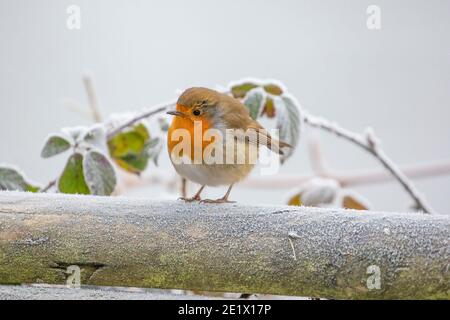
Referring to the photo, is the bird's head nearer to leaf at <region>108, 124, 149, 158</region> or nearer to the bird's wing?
the bird's wing

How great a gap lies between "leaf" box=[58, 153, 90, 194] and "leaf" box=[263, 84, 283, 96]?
477 mm

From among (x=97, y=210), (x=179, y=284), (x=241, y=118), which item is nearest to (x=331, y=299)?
(x=179, y=284)

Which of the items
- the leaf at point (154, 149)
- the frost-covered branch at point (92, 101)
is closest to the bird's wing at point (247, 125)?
the leaf at point (154, 149)

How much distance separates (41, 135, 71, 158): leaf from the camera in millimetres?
1668

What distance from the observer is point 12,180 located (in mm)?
1682

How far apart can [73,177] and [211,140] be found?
0.35 meters

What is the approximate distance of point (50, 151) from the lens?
1.67 meters

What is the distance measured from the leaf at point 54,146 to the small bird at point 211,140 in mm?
251

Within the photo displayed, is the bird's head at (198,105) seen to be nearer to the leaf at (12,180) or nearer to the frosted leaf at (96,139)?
the frosted leaf at (96,139)

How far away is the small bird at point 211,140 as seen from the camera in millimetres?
1583

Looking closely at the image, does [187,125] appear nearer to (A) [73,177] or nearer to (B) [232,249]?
(A) [73,177]

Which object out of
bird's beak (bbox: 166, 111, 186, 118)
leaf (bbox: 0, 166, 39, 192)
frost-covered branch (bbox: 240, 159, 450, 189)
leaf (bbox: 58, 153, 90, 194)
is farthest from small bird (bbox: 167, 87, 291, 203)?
frost-covered branch (bbox: 240, 159, 450, 189)

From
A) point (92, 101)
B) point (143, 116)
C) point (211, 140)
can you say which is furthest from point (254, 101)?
point (92, 101)

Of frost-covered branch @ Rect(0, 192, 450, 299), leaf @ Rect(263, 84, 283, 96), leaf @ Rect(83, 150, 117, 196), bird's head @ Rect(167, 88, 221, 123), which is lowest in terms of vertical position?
frost-covered branch @ Rect(0, 192, 450, 299)
